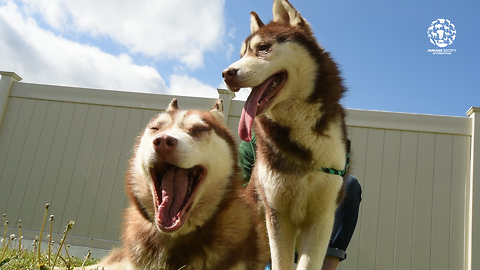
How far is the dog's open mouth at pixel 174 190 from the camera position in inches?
80.7

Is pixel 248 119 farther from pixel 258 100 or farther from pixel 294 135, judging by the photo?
pixel 294 135

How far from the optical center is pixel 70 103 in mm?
7809

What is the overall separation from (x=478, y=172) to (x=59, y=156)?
762cm

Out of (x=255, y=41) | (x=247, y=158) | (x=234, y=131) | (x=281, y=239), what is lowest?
(x=281, y=239)

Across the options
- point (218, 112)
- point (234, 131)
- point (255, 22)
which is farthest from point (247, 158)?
point (234, 131)

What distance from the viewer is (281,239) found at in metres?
2.24

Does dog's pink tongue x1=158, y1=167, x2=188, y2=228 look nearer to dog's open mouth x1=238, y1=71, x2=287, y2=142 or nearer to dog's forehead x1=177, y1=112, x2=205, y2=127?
dog's forehead x1=177, y1=112, x2=205, y2=127

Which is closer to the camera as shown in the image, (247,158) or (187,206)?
(187,206)

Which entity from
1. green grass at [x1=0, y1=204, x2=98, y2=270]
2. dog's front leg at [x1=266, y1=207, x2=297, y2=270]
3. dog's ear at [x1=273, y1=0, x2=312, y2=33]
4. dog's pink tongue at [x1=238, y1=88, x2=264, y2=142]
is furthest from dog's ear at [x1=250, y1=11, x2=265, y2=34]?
green grass at [x1=0, y1=204, x2=98, y2=270]

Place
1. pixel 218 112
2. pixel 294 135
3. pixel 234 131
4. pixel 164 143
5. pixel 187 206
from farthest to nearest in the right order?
pixel 234 131 → pixel 218 112 → pixel 294 135 → pixel 187 206 → pixel 164 143

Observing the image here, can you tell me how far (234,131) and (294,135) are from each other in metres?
4.61

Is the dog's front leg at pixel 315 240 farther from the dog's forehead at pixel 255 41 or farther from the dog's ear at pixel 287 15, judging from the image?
the dog's ear at pixel 287 15

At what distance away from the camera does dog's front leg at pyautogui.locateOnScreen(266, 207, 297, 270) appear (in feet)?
7.15

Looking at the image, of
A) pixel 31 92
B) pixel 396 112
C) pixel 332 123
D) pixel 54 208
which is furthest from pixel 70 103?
pixel 332 123
